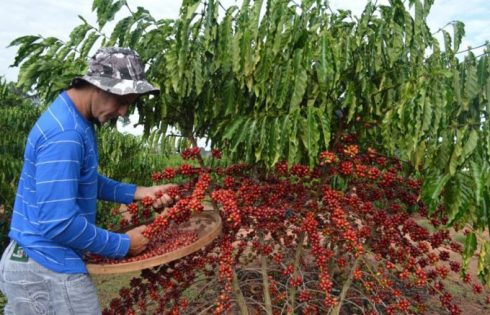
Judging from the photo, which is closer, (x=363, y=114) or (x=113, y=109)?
(x=113, y=109)

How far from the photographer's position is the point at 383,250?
2402 mm

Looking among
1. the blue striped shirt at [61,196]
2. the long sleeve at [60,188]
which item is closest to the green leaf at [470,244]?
the blue striped shirt at [61,196]

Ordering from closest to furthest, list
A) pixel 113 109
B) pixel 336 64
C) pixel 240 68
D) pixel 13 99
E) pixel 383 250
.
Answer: pixel 113 109 < pixel 336 64 < pixel 240 68 < pixel 383 250 < pixel 13 99

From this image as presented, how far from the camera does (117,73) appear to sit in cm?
165

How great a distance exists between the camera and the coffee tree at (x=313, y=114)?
76.4 inches

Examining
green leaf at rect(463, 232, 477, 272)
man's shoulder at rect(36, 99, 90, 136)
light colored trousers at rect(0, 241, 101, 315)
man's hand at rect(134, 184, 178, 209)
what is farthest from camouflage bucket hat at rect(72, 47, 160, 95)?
green leaf at rect(463, 232, 477, 272)

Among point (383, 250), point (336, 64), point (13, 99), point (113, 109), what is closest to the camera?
point (113, 109)

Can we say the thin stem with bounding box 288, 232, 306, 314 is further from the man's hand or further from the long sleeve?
the long sleeve

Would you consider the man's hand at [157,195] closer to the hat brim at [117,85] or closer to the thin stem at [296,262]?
the hat brim at [117,85]

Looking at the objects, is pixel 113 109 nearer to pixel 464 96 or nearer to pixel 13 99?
pixel 464 96

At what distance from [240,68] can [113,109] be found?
0.68 metres

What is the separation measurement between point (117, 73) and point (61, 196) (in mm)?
470

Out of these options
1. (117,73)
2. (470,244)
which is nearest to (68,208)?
(117,73)

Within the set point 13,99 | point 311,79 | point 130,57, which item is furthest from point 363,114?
point 13,99
